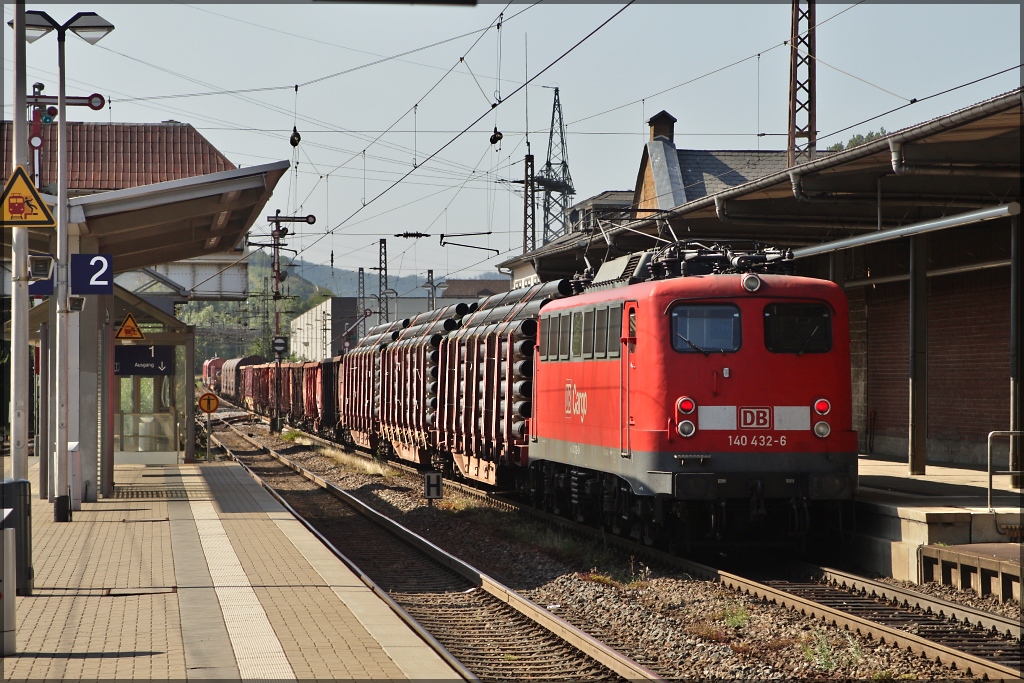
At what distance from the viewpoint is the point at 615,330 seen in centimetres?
1338

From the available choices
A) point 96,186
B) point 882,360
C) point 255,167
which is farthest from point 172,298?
point 882,360

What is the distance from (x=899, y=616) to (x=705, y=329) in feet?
12.4

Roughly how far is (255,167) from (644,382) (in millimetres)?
8089

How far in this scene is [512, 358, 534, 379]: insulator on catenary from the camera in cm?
1722

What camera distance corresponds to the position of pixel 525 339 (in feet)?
56.9

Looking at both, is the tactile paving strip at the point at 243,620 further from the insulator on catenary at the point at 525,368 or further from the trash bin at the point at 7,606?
the insulator on catenary at the point at 525,368

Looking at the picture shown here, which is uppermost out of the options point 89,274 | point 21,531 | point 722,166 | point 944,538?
point 722,166

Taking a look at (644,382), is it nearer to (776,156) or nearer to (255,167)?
(255,167)

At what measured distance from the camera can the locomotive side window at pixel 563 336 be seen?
1526cm

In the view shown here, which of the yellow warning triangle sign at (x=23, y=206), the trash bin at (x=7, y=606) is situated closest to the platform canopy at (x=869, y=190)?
the yellow warning triangle sign at (x=23, y=206)

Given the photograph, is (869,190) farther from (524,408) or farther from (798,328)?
(524,408)

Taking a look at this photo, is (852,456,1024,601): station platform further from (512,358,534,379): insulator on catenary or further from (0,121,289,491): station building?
(0,121,289,491): station building

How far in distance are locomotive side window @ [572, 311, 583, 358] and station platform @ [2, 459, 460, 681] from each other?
403 cm

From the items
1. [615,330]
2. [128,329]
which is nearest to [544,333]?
[615,330]
